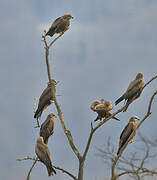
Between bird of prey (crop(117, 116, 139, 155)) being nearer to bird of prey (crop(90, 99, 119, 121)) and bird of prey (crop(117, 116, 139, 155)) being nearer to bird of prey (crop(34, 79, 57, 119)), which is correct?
bird of prey (crop(90, 99, 119, 121))

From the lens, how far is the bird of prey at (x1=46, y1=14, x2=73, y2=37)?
402 inches

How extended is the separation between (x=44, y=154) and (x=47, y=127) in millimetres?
893

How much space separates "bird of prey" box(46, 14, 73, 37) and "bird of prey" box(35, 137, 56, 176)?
9.86 feet

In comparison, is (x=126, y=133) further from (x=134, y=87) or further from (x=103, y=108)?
(x=134, y=87)

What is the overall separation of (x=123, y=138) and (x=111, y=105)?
2.63 ft

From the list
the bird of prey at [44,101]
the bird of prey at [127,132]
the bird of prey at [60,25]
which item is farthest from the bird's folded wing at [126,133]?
the bird of prey at [60,25]

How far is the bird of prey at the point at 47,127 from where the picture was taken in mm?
9109

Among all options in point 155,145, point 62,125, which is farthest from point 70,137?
point 155,145

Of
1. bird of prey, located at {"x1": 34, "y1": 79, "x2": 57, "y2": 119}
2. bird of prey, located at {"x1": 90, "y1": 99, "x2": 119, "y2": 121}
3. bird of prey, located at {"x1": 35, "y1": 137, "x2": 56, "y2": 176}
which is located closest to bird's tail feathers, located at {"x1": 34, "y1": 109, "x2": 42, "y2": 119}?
bird of prey, located at {"x1": 34, "y1": 79, "x2": 57, "y2": 119}

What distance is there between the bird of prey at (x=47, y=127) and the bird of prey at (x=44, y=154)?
0.69 ft

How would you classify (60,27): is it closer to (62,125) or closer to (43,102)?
(43,102)

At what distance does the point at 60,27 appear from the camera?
10438mm

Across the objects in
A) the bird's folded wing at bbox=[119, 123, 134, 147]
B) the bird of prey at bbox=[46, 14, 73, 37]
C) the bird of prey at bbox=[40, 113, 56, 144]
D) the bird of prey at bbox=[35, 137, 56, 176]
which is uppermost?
the bird of prey at bbox=[46, 14, 73, 37]

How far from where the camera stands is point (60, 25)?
10.5 m
